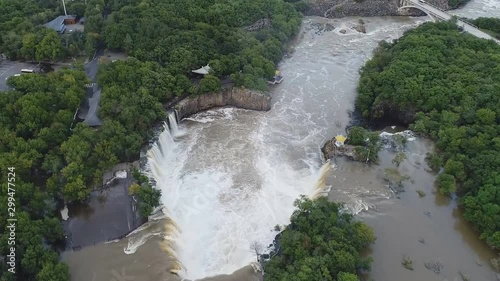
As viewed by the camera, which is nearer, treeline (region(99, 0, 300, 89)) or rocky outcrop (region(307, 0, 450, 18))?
treeline (region(99, 0, 300, 89))

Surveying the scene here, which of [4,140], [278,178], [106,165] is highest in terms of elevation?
[4,140]

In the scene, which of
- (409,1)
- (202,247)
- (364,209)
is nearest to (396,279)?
(364,209)

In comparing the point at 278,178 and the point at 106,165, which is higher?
the point at 106,165

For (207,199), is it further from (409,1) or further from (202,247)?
(409,1)

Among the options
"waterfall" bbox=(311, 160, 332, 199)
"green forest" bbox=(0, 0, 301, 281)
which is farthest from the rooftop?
"waterfall" bbox=(311, 160, 332, 199)

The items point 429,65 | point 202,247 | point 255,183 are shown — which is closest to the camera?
point 202,247

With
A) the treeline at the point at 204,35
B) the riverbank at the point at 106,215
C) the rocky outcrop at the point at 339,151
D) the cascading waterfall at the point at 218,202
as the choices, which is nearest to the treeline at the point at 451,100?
the rocky outcrop at the point at 339,151

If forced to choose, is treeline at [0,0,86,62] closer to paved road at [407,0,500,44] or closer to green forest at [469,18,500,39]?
paved road at [407,0,500,44]
